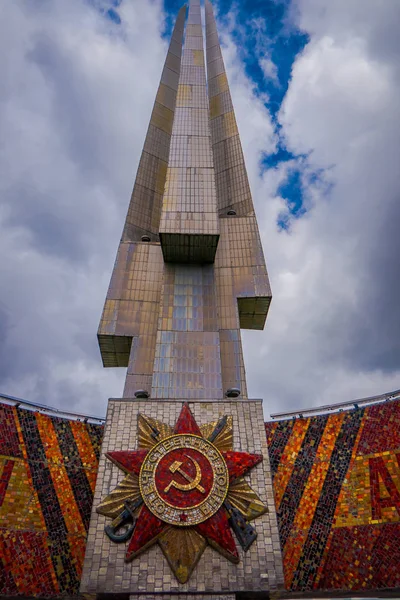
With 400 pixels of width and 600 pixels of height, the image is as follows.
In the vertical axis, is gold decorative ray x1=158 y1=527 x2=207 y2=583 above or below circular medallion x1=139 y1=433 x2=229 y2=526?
below

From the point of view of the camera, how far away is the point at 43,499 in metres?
13.0

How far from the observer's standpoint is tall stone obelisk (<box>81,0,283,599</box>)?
1016 centimetres

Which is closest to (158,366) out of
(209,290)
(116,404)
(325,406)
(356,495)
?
(116,404)

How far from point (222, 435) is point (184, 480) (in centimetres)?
171

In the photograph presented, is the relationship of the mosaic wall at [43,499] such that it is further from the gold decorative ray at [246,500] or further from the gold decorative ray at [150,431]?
the gold decorative ray at [246,500]

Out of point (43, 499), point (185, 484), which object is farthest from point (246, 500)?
point (43, 499)

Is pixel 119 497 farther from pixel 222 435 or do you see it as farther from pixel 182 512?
pixel 222 435

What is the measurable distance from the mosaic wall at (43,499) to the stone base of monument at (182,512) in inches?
112

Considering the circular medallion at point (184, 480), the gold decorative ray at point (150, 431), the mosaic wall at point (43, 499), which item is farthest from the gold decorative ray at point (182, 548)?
the mosaic wall at point (43, 499)

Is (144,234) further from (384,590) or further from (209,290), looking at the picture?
(384,590)

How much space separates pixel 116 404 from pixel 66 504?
350 cm

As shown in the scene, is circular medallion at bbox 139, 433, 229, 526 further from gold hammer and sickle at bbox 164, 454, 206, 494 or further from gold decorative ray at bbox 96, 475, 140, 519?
gold decorative ray at bbox 96, 475, 140, 519

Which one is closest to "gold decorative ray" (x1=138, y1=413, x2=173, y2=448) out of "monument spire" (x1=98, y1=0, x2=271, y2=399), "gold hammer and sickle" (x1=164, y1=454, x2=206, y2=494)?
"gold hammer and sickle" (x1=164, y1=454, x2=206, y2=494)

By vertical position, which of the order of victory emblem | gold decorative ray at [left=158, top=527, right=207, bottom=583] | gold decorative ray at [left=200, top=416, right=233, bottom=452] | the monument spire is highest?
the monument spire
